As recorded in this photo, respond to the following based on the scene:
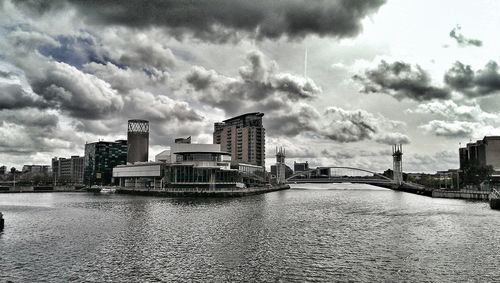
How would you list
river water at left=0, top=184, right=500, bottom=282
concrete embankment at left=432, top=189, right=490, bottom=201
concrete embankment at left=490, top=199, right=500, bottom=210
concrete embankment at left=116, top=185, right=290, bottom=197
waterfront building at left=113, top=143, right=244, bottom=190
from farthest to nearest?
waterfront building at left=113, top=143, right=244, bottom=190
concrete embankment at left=116, top=185, right=290, bottom=197
concrete embankment at left=432, top=189, right=490, bottom=201
concrete embankment at left=490, top=199, right=500, bottom=210
river water at left=0, top=184, right=500, bottom=282

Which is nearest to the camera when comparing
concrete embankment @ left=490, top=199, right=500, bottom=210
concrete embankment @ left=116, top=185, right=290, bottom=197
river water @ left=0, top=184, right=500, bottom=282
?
river water @ left=0, top=184, right=500, bottom=282

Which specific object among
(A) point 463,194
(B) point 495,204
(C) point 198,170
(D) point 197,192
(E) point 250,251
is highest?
(C) point 198,170

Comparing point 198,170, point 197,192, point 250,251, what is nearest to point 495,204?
point 250,251

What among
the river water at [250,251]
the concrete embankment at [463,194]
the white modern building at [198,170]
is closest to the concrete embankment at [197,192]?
the white modern building at [198,170]

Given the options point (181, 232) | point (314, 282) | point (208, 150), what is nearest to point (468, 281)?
point (314, 282)

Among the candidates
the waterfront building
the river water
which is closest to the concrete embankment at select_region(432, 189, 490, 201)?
the river water

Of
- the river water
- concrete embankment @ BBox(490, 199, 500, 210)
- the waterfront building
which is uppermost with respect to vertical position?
the waterfront building

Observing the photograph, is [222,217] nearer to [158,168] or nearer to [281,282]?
[281,282]

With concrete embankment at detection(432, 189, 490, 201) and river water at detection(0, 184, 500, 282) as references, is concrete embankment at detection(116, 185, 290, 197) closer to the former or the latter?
river water at detection(0, 184, 500, 282)

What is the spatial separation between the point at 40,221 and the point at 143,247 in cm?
3383

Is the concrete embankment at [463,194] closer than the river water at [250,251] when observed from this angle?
No

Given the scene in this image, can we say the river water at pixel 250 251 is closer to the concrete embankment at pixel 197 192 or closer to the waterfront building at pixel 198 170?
the concrete embankment at pixel 197 192

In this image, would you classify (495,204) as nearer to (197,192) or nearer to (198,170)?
(197,192)

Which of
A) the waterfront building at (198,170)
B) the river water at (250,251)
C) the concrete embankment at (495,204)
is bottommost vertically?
the river water at (250,251)
